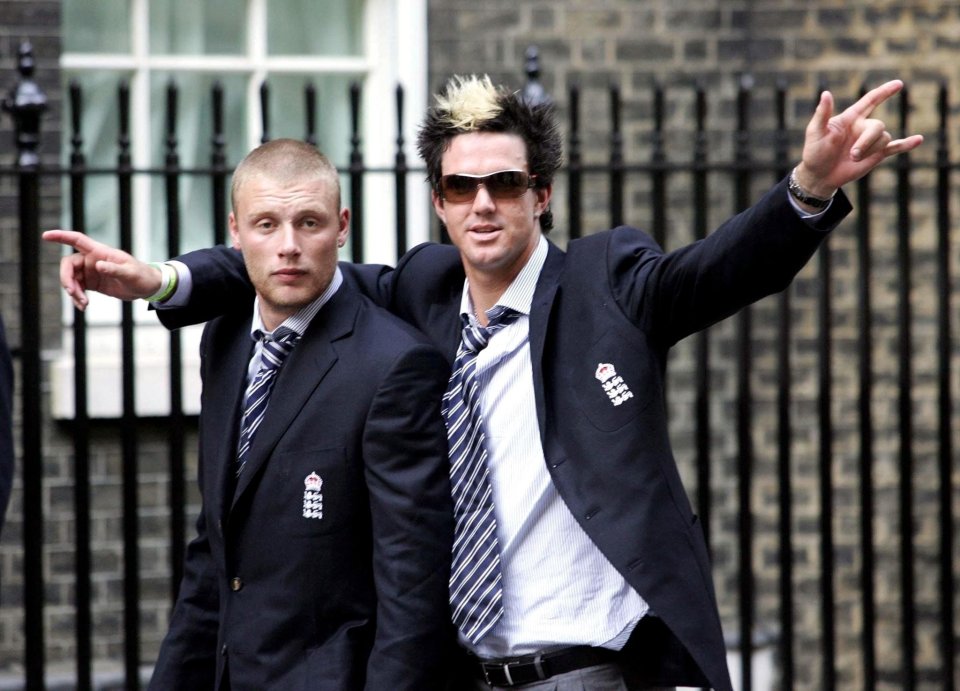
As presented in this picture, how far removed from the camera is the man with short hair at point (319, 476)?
2990 mm

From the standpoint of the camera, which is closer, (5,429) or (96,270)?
(96,270)

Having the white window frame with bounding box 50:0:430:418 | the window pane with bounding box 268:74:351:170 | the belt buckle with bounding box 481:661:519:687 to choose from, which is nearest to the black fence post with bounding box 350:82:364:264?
the white window frame with bounding box 50:0:430:418

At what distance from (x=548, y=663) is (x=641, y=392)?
1.92ft

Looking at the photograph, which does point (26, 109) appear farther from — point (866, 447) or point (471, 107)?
point (866, 447)

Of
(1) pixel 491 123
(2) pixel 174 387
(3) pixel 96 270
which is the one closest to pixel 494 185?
(1) pixel 491 123

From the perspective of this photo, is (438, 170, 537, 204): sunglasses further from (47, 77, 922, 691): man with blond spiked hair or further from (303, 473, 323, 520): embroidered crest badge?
(303, 473, 323, 520): embroidered crest badge

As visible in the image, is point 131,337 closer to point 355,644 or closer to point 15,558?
point 15,558

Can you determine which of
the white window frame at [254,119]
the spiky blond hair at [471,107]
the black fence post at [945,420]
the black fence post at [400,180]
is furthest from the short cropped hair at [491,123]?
the white window frame at [254,119]

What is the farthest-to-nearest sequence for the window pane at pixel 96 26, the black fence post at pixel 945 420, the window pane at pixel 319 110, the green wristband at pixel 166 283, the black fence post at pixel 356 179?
the window pane at pixel 319 110 < the window pane at pixel 96 26 < the black fence post at pixel 945 420 < the black fence post at pixel 356 179 < the green wristband at pixel 166 283

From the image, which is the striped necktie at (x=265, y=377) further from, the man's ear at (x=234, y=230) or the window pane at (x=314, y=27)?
the window pane at (x=314, y=27)

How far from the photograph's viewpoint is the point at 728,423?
6.68 metres

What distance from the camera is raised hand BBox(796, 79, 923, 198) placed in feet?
8.79

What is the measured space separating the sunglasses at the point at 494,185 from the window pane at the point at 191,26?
143 inches

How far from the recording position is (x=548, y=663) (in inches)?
119
